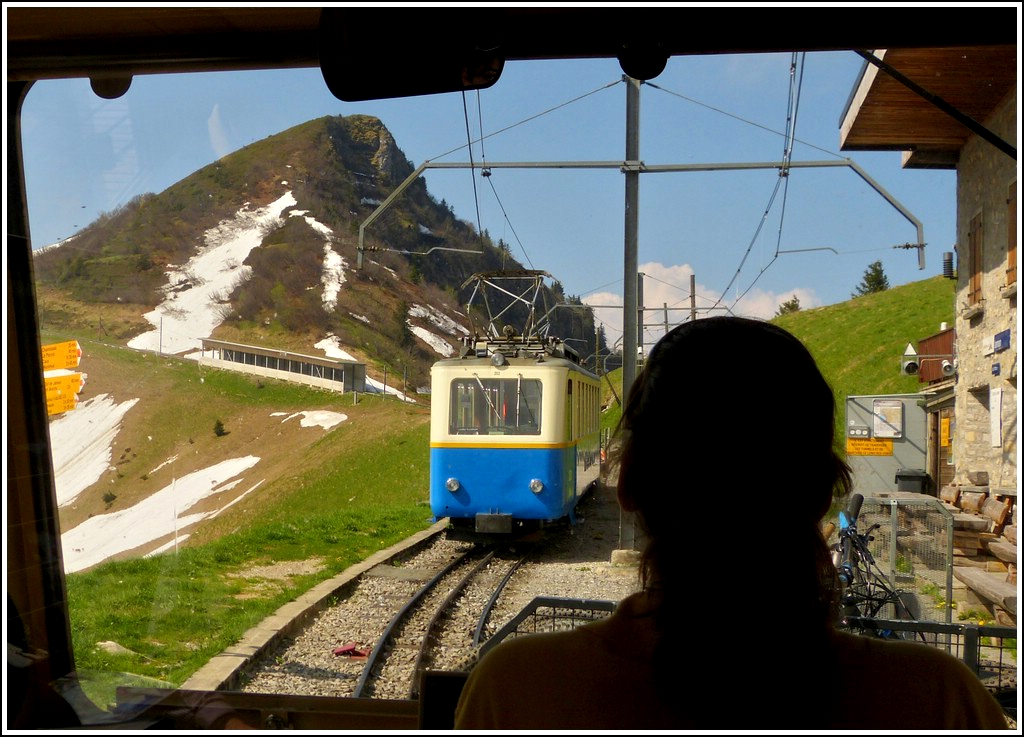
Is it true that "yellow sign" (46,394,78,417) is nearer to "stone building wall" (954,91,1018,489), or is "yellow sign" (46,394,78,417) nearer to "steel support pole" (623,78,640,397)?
"steel support pole" (623,78,640,397)

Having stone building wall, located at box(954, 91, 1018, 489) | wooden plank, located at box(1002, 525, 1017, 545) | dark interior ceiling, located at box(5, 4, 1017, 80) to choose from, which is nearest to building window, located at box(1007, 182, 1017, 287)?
stone building wall, located at box(954, 91, 1018, 489)

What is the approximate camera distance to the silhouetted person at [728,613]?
100cm

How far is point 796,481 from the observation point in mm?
1041

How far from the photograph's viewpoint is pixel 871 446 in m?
2.38

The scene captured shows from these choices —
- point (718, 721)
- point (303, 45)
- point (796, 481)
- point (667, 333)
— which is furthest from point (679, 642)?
point (303, 45)

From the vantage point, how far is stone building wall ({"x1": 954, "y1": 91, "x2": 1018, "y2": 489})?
2053mm

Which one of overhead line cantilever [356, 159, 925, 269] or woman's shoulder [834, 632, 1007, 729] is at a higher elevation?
overhead line cantilever [356, 159, 925, 269]

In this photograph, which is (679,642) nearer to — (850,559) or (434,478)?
(850,559)

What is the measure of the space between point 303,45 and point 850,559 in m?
2.05

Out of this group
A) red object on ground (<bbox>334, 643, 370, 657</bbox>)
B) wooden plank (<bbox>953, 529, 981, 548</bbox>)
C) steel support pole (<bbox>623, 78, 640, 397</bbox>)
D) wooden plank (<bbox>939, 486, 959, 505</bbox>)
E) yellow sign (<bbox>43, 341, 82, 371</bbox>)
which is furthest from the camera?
red object on ground (<bbox>334, 643, 370, 657</bbox>)

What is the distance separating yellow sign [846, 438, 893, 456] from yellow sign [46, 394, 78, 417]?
233cm

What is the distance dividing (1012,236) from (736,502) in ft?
5.11

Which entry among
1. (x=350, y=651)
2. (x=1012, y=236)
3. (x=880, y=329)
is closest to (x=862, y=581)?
(x=880, y=329)

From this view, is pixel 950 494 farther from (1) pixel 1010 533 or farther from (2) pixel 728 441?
(2) pixel 728 441
